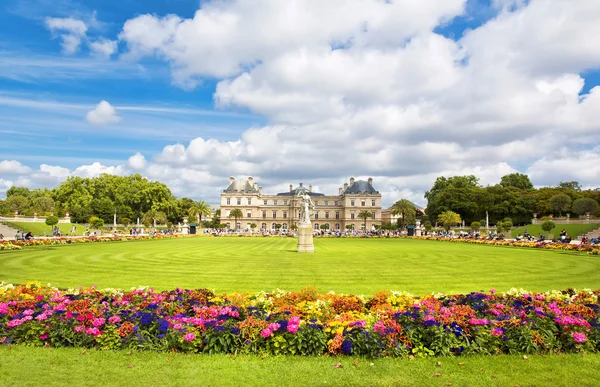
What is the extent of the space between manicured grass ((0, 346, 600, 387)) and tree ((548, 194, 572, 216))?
8088 cm

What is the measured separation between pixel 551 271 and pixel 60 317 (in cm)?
1774

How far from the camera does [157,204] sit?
9625cm

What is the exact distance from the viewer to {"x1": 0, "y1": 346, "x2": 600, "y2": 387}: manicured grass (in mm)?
5945

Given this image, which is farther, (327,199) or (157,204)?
(327,199)

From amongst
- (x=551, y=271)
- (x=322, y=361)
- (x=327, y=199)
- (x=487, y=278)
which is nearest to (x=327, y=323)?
(x=322, y=361)

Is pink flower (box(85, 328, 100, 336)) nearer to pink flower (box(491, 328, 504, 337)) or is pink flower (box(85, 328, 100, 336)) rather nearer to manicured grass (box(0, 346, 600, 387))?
manicured grass (box(0, 346, 600, 387))

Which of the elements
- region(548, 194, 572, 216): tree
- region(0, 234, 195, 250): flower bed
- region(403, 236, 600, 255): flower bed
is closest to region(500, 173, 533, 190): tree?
region(548, 194, 572, 216): tree

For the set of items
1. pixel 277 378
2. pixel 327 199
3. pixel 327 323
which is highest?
pixel 327 199

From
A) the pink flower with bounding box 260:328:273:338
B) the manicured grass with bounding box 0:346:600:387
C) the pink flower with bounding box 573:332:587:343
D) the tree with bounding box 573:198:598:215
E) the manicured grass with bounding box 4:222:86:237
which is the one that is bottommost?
the manicured grass with bounding box 0:346:600:387

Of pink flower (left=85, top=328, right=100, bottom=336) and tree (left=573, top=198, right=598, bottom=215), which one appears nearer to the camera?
pink flower (left=85, top=328, right=100, bottom=336)

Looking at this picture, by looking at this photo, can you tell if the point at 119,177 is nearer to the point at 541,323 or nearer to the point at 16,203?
the point at 16,203

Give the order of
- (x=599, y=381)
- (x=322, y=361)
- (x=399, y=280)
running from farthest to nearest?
(x=399, y=280) → (x=322, y=361) → (x=599, y=381)

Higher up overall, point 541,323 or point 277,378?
point 541,323

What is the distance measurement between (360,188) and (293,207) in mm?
19245
